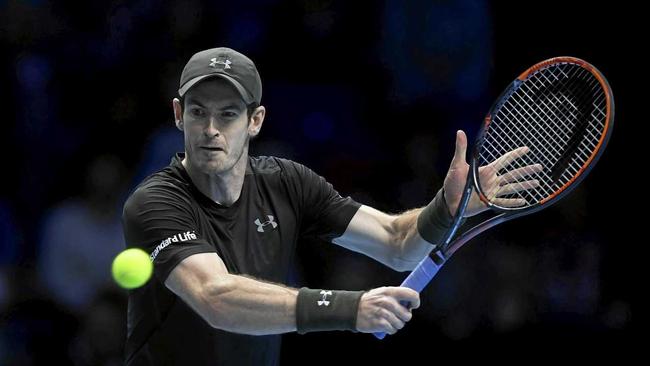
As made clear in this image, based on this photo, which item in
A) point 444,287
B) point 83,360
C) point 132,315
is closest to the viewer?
point 132,315

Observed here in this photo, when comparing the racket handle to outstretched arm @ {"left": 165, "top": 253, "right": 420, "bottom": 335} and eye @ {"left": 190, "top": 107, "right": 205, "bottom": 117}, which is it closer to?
outstretched arm @ {"left": 165, "top": 253, "right": 420, "bottom": 335}

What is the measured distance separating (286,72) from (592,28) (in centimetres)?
172

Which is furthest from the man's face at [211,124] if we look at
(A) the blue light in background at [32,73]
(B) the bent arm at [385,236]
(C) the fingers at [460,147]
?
(A) the blue light in background at [32,73]

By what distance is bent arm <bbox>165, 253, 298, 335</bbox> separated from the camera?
257 cm

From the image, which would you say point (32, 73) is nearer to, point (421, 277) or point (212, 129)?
point (212, 129)

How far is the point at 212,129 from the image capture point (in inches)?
115

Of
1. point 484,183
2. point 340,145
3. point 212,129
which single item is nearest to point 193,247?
point 212,129

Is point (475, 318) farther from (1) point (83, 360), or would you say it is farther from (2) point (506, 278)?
(1) point (83, 360)

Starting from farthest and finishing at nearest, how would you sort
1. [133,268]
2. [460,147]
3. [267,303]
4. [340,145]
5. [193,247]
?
[340,145] → [133,268] → [460,147] → [193,247] → [267,303]

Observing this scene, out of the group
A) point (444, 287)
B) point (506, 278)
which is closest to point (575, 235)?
point (506, 278)

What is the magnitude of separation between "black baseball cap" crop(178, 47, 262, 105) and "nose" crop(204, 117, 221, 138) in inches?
5.0

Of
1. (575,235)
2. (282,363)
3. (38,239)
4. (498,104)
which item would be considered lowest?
(282,363)

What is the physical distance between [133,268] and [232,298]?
39.1 inches

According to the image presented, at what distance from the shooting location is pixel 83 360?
4.60 metres
